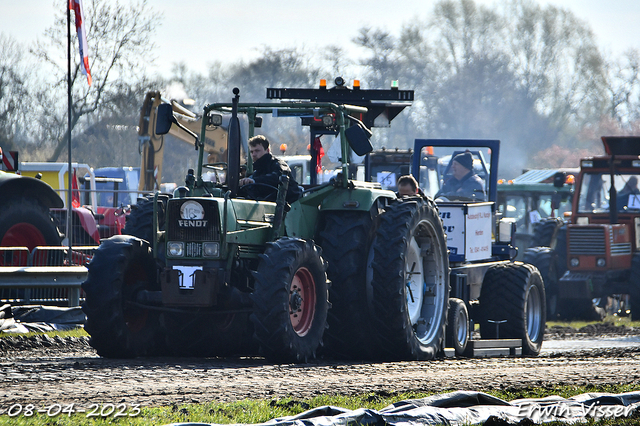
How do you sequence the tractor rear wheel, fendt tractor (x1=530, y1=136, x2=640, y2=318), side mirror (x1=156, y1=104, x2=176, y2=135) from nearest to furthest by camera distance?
side mirror (x1=156, y1=104, x2=176, y2=135), the tractor rear wheel, fendt tractor (x1=530, y1=136, x2=640, y2=318)

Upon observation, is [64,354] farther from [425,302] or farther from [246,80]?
[246,80]

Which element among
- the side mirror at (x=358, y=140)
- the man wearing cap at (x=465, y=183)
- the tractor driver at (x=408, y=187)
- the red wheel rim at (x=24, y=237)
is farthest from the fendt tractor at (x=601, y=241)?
the side mirror at (x=358, y=140)

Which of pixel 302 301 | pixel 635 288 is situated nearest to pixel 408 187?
pixel 302 301

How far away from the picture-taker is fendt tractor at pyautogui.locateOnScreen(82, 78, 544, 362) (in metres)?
7.80

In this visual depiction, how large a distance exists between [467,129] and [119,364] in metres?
51.1

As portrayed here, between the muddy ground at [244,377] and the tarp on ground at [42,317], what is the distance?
188 cm

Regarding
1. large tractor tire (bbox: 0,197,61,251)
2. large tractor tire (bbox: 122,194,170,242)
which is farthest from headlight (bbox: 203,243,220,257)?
large tractor tire (bbox: 0,197,61,251)

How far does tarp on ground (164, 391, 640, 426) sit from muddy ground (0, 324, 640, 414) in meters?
0.79

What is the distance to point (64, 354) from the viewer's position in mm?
9156

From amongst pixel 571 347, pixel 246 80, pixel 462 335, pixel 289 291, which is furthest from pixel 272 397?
pixel 246 80

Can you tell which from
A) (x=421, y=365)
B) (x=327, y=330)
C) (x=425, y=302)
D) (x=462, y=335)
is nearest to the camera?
(x=421, y=365)

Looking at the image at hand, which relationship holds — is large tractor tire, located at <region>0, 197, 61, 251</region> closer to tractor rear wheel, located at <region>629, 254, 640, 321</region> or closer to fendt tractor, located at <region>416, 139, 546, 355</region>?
fendt tractor, located at <region>416, 139, 546, 355</region>

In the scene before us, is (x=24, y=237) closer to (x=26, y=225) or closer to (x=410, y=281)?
(x=26, y=225)

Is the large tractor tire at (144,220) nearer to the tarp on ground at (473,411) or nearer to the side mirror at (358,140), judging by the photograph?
the side mirror at (358,140)
